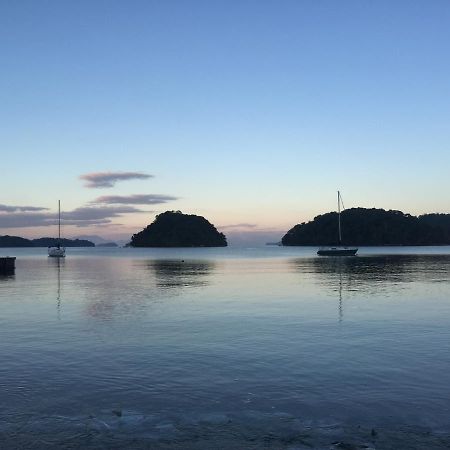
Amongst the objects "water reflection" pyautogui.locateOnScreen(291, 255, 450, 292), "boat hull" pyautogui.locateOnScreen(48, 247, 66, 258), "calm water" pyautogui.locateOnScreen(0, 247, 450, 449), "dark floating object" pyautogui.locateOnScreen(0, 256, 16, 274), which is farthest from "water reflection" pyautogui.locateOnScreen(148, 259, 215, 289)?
"boat hull" pyautogui.locateOnScreen(48, 247, 66, 258)

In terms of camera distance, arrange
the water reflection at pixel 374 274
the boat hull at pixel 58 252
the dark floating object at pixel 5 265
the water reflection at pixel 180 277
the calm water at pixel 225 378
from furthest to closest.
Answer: the boat hull at pixel 58 252
the dark floating object at pixel 5 265
the water reflection at pixel 180 277
the water reflection at pixel 374 274
the calm water at pixel 225 378

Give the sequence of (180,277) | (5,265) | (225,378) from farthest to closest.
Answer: (5,265) < (180,277) < (225,378)

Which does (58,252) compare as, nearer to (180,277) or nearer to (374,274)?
(180,277)

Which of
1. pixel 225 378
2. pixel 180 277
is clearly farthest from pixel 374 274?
pixel 225 378

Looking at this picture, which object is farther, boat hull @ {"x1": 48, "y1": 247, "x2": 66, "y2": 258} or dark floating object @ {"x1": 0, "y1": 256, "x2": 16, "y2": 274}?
boat hull @ {"x1": 48, "y1": 247, "x2": 66, "y2": 258}

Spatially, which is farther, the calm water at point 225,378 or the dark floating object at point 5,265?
the dark floating object at point 5,265

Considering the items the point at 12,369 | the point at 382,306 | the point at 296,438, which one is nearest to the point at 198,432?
the point at 296,438

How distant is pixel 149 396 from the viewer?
15359 mm

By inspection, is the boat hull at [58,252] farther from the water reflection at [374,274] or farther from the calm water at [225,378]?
the calm water at [225,378]

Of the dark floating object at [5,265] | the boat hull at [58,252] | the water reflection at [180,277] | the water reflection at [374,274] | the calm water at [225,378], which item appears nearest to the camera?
the calm water at [225,378]

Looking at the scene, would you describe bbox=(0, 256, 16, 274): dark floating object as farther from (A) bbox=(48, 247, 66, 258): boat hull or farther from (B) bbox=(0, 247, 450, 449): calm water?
(A) bbox=(48, 247, 66, 258): boat hull

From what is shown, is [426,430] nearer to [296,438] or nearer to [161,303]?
[296,438]

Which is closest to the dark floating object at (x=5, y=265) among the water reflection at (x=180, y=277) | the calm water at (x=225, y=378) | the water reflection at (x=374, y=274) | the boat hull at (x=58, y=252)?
the water reflection at (x=180, y=277)

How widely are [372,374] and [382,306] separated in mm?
21476
